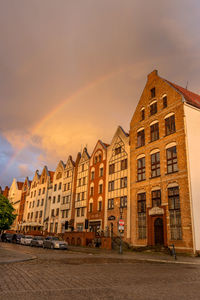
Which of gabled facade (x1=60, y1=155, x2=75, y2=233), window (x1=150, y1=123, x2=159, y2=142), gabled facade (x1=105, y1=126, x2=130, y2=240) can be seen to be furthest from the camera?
gabled facade (x1=60, y1=155, x2=75, y2=233)

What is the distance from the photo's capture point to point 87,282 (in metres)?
8.09

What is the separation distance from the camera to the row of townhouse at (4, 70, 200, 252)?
89.7 feet

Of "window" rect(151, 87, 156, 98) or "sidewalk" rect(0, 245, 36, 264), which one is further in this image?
"window" rect(151, 87, 156, 98)

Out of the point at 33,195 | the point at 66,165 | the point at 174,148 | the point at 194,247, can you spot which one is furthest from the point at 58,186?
the point at 194,247

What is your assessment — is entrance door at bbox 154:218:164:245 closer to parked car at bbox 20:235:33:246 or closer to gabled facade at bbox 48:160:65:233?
parked car at bbox 20:235:33:246

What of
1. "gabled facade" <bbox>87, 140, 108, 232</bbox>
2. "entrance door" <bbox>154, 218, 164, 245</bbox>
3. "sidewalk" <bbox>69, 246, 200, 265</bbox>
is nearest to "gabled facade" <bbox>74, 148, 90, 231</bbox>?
"gabled facade" <bbox>87, 140, 108, 232</bbox>

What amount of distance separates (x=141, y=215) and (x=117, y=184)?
7.56m

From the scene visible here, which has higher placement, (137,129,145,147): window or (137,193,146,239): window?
(137,129,145,147): window

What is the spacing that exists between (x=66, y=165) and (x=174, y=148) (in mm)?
31856

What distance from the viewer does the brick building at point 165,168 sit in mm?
26625

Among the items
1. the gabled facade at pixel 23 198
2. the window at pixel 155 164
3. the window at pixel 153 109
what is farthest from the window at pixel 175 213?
the gabled facade at pixel 23 198

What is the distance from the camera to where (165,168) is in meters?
30.3

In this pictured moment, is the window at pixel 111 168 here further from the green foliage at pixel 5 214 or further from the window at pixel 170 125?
the green foliage at pixel 5 214

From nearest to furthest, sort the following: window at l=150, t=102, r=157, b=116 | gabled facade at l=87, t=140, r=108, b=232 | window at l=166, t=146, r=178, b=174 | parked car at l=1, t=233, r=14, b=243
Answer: window at l=166, t=146, r=178, b=174 → window at l=150, t=102, r=157, b=116 → gabled facade at l=87, t=140, r=108, b=232 → parked car at l=1, t=233, r=14, b=243
